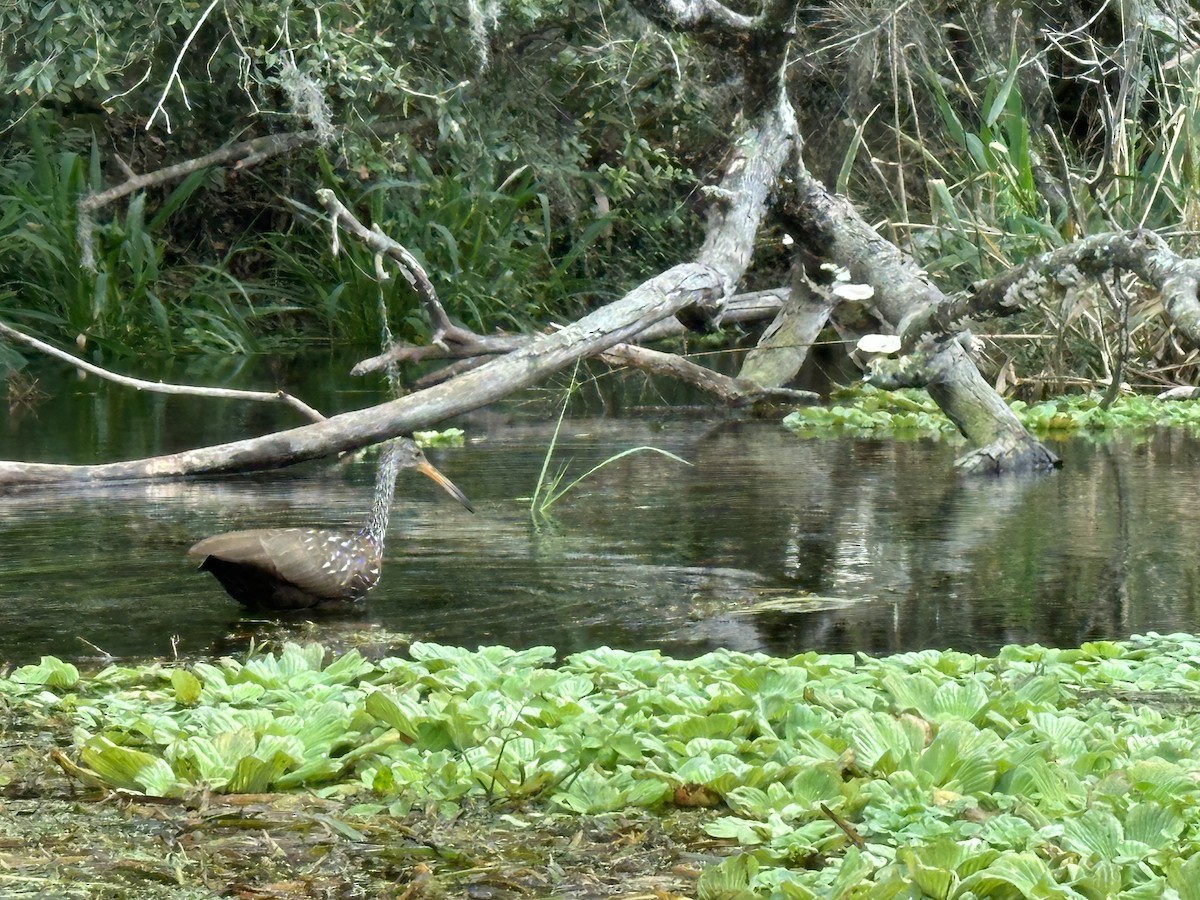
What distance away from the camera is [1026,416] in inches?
502

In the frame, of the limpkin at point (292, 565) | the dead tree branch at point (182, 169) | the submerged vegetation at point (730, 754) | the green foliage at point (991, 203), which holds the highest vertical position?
the dead tree branch at point (182, 169)

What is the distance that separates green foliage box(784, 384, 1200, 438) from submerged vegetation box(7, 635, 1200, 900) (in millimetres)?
7566

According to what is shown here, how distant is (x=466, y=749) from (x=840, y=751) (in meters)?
0.94

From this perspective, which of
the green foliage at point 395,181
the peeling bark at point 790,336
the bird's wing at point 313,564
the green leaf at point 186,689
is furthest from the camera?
the green foliage at point 395,181

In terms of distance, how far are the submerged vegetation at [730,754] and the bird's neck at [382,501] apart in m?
1.88

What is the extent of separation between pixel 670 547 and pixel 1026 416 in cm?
543

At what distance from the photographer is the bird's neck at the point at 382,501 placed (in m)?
7.24

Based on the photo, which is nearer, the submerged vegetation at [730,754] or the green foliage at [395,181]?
the submerged vegetation at [730,754]

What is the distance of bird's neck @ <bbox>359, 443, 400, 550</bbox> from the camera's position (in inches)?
285

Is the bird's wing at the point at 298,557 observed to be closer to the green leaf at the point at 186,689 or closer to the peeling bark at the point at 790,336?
the green leaf at the point at 186,689

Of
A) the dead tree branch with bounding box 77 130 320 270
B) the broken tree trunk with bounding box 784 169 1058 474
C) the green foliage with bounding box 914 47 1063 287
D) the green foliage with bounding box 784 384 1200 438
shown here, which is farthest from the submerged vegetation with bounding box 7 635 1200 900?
the dead tree branch with bounding box 77 130 320 270

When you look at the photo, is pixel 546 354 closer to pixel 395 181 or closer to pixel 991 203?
pixel 991 203

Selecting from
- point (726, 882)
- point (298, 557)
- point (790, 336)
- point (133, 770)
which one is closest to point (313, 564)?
point (298, 557)

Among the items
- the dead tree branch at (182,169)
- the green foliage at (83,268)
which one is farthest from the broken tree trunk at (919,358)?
the green foliage at (83,268)
